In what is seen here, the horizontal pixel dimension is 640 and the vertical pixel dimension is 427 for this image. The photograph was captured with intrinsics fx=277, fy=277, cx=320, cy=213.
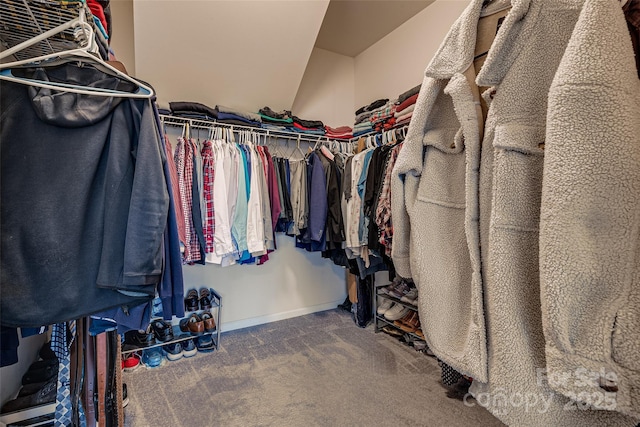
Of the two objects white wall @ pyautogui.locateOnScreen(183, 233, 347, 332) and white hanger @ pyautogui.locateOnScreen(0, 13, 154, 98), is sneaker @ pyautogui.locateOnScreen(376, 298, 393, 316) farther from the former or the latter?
white hanger @ pyautogui.locateOnScreen(0, 13, 154, 98)

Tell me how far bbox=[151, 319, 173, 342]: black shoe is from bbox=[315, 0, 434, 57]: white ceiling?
2.92m

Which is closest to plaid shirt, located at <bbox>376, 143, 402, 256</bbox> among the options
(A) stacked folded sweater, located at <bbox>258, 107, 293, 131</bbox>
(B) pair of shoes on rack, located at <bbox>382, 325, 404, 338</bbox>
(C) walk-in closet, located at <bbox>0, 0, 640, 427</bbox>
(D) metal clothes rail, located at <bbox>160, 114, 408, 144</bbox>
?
(C) walk-in closet, located at <bbox>0, 0, 640, 427</bbox>

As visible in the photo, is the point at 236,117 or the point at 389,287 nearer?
the point at 236,117

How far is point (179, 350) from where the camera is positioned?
2.08 meters

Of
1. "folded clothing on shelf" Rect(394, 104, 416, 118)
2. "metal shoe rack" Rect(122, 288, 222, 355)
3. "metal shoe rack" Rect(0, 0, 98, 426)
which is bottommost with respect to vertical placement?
"metal shoe rack" Rect(122, 288, 222, 355)

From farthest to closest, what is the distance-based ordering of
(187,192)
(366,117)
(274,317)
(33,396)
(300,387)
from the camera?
(274,317), (366,117), (187,192), (300,387), (33,396)

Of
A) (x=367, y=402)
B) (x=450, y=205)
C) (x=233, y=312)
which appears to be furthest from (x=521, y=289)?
(x=233, y=312)

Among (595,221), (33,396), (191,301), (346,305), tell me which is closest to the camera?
(595,221)

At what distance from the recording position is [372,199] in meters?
1.93

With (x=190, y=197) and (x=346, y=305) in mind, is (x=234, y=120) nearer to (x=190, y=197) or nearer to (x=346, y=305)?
(x=190, y=197)

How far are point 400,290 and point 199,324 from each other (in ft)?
5.39

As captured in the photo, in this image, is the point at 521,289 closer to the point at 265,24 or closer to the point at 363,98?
the point at 265,24

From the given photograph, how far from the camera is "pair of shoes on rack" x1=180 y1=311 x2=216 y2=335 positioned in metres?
2.18

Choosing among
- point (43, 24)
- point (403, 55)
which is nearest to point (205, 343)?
point (43, 24)
